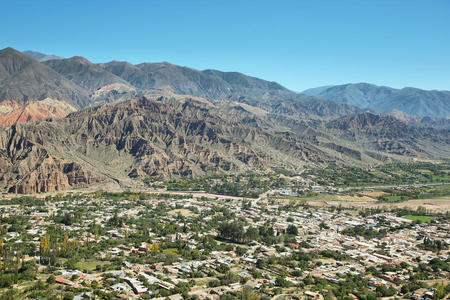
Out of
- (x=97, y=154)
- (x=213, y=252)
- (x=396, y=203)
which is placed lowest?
(x=213, y=252)

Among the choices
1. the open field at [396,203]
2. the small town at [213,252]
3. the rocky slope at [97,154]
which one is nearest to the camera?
the small town at [213,252]

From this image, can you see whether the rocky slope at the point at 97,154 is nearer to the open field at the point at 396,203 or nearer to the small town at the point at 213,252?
the small town at the point at 213,252

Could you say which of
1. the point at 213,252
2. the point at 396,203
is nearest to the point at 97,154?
the point at 213,252

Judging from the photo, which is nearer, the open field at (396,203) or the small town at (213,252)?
the small town at (213,252)

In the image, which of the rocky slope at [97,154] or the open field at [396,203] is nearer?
the open field at [396,203]

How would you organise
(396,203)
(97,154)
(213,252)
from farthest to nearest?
(97,154), (396,203), (213,252)

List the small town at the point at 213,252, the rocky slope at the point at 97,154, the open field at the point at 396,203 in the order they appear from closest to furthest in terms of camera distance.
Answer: the small town at the point at 213,252, the open field at the point at 396,203, the rocky slope at the point at 97,154

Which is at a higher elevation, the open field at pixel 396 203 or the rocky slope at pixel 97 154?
the rocky slope at pixel 97 154

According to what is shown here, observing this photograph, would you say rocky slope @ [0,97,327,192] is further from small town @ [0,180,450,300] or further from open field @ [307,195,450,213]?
open field @ [307,195,450,213]

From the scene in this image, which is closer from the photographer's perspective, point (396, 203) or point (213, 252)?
point (213, 252)

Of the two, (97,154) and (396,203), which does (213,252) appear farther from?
(97,154)

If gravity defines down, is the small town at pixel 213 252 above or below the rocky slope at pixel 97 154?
below

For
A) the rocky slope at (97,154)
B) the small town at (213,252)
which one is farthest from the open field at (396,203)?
the rocky slope at (97,154)
